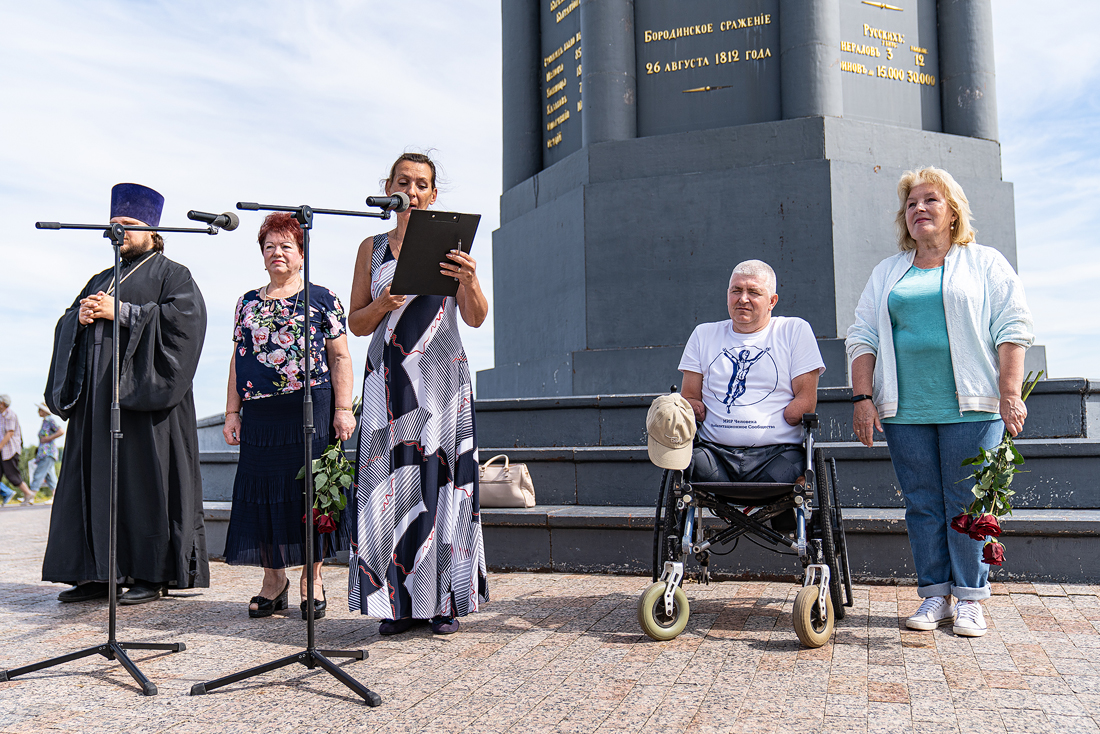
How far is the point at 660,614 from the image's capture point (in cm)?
343

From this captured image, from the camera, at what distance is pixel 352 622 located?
3.95 meters

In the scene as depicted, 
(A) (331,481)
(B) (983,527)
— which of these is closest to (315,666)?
(A) (331,481)

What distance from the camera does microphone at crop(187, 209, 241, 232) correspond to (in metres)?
3.18

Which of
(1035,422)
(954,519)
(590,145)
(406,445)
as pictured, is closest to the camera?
(954,519)

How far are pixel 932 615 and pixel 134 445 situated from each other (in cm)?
389

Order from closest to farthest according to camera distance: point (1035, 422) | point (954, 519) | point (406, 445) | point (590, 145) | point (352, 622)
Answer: point (954, 519) → point (406, 445) → point (352, 622) → point (1035, 422) → point (590, 145)

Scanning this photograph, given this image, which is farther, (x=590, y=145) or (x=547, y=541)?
(x=590, y=145)

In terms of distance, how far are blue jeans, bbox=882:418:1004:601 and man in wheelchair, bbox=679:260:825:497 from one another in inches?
17.6

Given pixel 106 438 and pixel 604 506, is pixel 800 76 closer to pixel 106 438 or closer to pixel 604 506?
pixel 604 506

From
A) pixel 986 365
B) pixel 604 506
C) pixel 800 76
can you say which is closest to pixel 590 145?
pixel 800 76

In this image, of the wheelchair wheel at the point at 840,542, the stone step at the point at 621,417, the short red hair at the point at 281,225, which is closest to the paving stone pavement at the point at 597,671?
the wheelchair wheel at the point at 840,542

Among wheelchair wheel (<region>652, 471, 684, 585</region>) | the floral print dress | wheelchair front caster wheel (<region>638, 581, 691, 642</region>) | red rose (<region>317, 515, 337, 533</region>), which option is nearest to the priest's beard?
the floral print dress

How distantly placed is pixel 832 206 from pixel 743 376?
329 centimetres

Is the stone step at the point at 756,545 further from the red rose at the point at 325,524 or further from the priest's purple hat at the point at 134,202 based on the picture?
the priest's purple hat at the point at 134,202
